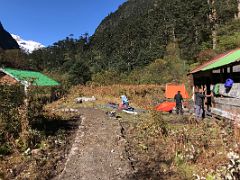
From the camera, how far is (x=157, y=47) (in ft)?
214

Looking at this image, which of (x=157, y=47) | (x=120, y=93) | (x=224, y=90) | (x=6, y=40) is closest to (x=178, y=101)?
(x=224, y=90)

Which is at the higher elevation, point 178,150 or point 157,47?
point 157,47

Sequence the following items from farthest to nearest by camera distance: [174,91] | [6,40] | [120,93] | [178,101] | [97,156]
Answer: [6,40] → [120,93] → [174,91] → [178,101] → [97,156]

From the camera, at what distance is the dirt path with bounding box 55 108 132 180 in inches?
343

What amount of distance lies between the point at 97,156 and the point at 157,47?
56300 mm

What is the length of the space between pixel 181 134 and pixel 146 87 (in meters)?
22.4

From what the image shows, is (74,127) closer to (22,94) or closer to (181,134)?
(22,94)

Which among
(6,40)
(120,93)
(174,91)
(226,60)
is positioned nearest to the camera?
(226,60)

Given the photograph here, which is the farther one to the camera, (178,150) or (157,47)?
(157,47)

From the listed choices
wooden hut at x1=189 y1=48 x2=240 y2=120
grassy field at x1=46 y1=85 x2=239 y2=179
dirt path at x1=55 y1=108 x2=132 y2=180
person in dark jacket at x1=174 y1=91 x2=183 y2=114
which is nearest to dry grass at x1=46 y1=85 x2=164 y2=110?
person in dark jacket at x1=174 y1=91 x2=183 y2=114

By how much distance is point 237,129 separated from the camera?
30.1ft

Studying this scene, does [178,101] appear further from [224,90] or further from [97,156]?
[97,156]

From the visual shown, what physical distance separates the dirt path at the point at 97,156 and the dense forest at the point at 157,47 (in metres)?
27.4

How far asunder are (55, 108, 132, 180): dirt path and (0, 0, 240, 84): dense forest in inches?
1078
